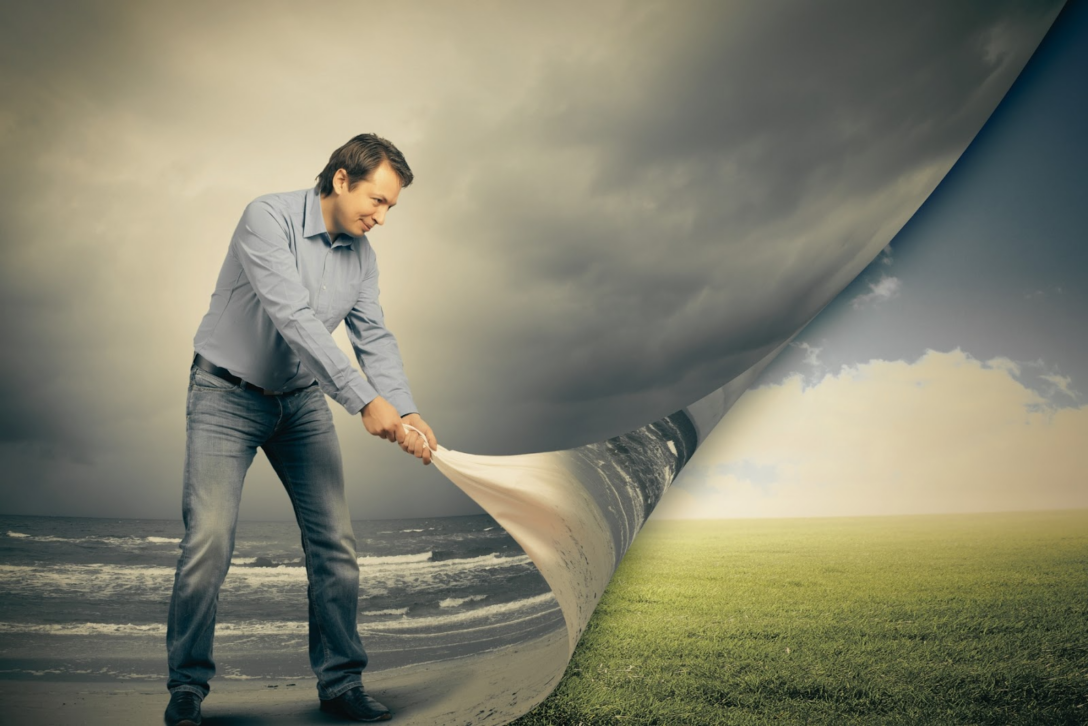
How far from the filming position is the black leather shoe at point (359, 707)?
1.81 meters

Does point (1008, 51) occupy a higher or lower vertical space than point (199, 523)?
higher

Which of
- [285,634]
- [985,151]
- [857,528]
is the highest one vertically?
[985,151]

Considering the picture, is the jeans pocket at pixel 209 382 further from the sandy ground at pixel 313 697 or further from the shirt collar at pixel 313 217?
the sandy ground at pixel 313 697

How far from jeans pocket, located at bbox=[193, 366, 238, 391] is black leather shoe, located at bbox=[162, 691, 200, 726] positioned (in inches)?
28.5

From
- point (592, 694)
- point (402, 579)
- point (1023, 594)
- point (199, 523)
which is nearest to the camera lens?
point (199, 523)

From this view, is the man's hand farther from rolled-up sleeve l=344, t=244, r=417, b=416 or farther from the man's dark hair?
the man's dark hair

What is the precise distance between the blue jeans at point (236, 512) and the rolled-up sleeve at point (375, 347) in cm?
17

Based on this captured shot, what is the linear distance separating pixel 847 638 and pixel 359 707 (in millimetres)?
1455

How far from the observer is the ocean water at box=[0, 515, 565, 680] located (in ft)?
9.91

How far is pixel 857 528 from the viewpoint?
4.51 meters

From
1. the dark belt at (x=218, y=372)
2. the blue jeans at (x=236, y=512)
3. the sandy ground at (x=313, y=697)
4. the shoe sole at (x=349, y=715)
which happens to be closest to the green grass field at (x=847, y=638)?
the sandy ground at (x=313, y=697)

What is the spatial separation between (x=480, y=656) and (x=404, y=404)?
1334 mm

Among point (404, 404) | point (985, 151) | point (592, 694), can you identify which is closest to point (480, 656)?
point (592, 694)

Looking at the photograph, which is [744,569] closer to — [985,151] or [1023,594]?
[1023,594]
